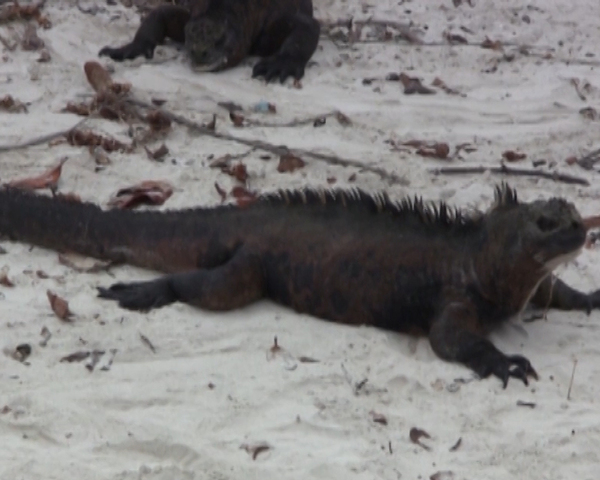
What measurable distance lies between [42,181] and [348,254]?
175 centimetres

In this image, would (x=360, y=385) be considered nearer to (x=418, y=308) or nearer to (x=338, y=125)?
(x=418, y=308)

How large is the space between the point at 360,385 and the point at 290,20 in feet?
16.0

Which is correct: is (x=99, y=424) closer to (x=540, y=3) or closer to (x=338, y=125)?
(x=338, y=125)

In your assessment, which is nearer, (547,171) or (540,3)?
(547,171)

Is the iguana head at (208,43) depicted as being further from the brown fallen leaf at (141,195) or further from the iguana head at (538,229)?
the iguana head at (538,229)

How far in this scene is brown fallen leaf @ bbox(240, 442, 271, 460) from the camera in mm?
3787

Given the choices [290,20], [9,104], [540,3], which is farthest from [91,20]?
[540,3]

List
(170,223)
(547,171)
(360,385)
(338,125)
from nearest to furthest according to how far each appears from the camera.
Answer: (360,385) → (170,223) → (547,171) → (338,125)

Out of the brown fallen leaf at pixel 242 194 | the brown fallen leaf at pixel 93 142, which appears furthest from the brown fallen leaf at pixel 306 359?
the brown fallen leaf at pixel 93 142

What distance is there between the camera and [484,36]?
8898 mm

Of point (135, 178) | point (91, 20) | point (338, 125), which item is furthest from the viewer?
point (91, 20)

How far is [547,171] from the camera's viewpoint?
21.2 ft

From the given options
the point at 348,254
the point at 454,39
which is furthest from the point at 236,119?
the point at 454,39

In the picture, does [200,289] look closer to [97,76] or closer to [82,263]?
[82,263]
